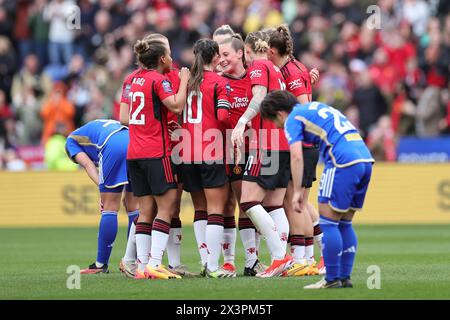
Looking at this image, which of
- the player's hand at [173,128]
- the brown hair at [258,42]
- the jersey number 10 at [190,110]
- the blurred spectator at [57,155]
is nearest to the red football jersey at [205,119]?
the jersey number 10 at [190,110]

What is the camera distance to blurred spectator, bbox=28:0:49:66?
87.4ft

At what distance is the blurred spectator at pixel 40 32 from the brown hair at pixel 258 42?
50.1 feet

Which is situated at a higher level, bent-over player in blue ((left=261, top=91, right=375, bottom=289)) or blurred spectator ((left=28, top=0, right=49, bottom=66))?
blurred spectator ((left=28, top=0, right=49, bottom=66))

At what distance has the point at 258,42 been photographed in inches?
472

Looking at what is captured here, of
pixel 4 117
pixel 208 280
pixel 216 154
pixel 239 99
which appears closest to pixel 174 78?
pixel 239 99

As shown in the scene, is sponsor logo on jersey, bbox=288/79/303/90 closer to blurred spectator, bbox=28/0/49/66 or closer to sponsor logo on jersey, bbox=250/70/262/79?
sponsor logo on jersey, bbox=250/70/262/79

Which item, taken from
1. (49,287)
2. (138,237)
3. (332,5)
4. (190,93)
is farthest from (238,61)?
(332,5)

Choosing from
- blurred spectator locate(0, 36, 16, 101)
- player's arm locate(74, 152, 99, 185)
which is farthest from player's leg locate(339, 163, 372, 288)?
blurred spectator locate(0, 36, 16, 101)

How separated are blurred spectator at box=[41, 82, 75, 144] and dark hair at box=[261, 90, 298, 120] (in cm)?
1469

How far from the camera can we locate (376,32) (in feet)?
80.8

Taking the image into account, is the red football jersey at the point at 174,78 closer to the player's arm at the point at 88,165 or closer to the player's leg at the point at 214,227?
the player's leg at the point at 214,227

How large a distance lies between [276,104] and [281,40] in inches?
76.3
